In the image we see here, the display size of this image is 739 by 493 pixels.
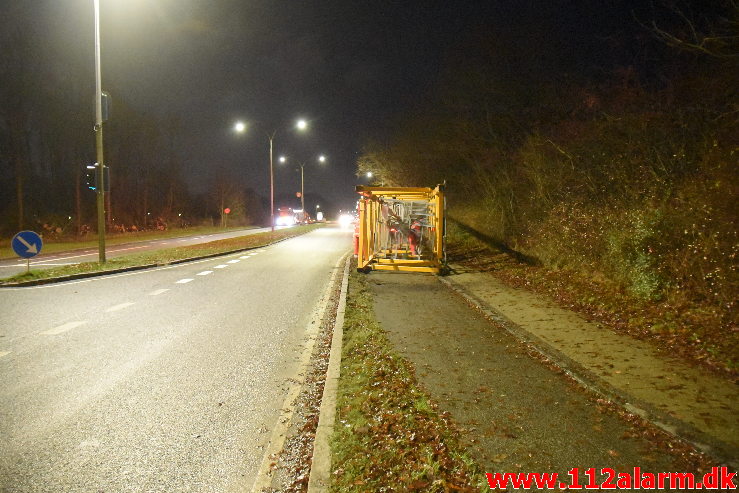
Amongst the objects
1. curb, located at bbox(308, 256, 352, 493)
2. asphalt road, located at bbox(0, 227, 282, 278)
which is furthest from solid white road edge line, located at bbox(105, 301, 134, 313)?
asphalt road, located at bbox(0, 227, 282, 278)

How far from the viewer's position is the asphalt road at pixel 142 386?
3463mm

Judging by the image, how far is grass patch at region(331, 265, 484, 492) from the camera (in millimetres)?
3176

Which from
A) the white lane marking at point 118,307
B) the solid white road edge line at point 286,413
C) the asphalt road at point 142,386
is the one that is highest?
the white lane marking at point 118,307

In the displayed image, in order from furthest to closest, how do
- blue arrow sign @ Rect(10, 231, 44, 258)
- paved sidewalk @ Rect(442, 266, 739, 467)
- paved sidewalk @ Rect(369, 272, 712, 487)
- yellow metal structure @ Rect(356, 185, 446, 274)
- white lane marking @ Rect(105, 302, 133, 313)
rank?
yellow metal structure @ Rect(356, 185, 446, 274), blue arrow sign @ Rect(10, 231, 44, 258), white lane marking @ Rect(105, 302, 133, 313), paved sidewalk @ Rect(442, 266, 739, 467), paved sidewalk @ Rect(369, 272, 712, 487)

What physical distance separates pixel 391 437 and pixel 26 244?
13.6 metres

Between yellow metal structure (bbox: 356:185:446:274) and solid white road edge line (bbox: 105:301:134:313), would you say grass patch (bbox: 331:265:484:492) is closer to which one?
solid white road edge line (bbox: 105:301:134:313)

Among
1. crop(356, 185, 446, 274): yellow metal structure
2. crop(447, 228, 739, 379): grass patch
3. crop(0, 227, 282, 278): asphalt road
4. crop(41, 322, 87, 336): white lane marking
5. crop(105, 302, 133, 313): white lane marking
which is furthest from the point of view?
crop(0, 227, 282, 278): asphalt road

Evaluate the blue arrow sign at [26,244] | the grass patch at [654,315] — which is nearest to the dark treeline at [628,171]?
the grass patch at [654,315]

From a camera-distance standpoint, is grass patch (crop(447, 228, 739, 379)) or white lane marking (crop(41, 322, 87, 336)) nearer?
grass patch (crop(447, 228, 739, 379))

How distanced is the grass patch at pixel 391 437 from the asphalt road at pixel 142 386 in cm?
70

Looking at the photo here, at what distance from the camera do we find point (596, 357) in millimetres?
5914

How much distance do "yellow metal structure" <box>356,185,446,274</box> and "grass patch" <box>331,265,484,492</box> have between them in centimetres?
829

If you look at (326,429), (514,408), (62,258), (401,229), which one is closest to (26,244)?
(62,258)

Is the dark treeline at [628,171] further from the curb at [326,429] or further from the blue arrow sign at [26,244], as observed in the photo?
the blue arrow sign at [26,244]
